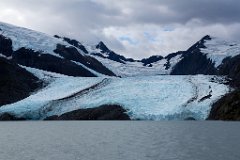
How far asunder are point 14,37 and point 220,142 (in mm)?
162780

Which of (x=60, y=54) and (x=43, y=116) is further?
(x=60, y=54)

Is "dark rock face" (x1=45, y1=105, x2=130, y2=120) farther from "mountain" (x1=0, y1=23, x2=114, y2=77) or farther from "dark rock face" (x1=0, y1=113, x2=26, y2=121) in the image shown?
"mountain" (x1=0, y1=23, x2=114, y2=77)

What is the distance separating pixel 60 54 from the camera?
19362cm

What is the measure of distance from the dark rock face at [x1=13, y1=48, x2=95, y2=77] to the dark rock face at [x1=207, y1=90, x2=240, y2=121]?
9338cm

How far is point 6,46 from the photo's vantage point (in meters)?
181

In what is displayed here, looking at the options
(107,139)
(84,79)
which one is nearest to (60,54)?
(84,79)

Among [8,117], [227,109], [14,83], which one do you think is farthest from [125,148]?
[14,83]

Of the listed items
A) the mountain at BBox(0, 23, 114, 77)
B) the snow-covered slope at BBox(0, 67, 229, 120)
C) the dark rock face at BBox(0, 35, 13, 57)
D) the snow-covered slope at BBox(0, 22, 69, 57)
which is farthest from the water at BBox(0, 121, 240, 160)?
the snow-covered slope at BBox(0, 22, 69, 57)

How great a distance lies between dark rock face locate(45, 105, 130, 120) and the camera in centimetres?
9156

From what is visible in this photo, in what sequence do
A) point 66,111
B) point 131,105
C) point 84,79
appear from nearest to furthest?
point 131,105 < point 66,111 < point 84,79

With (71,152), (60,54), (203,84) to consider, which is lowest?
(71,152)

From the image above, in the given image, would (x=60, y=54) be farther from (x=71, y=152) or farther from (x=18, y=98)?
(x=71, y=152)

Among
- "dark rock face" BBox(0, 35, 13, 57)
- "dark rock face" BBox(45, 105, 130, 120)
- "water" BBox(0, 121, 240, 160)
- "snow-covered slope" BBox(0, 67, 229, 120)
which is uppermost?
"dark rock face" BBox(0, 35, 13, 57)

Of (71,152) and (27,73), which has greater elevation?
(27,73)
